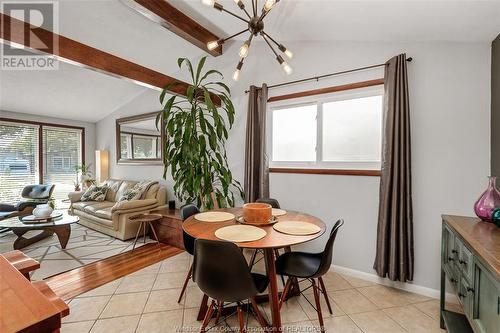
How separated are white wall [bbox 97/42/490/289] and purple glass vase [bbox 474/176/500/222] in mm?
595

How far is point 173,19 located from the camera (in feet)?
8.38

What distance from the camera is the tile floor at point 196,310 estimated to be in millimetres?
1733

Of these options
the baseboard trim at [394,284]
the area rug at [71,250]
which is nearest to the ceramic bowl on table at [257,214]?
the baseboard trim at [394,284]

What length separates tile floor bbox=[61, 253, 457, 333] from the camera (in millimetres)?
1733

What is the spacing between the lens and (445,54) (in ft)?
6.87

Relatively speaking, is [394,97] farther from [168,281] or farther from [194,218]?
[168,281]

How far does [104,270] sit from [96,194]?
102 inches

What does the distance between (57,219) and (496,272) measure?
437 cm

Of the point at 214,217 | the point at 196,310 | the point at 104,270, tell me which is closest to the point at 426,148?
the point at 214,217

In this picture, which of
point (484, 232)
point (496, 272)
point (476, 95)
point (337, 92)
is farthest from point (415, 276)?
point (337, 92)

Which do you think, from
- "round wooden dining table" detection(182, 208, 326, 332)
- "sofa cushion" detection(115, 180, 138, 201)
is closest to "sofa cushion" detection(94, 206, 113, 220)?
"sofa cushion" detection(115, 180, 138, 201)

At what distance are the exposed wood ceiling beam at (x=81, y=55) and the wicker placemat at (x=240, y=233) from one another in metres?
1.93

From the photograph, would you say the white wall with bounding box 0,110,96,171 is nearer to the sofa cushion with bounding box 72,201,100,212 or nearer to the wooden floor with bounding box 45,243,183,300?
the sofa cushion with bounding box 72,201,100,212

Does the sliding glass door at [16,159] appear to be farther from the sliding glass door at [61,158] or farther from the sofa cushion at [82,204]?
the sofa cushion at [82,204]
